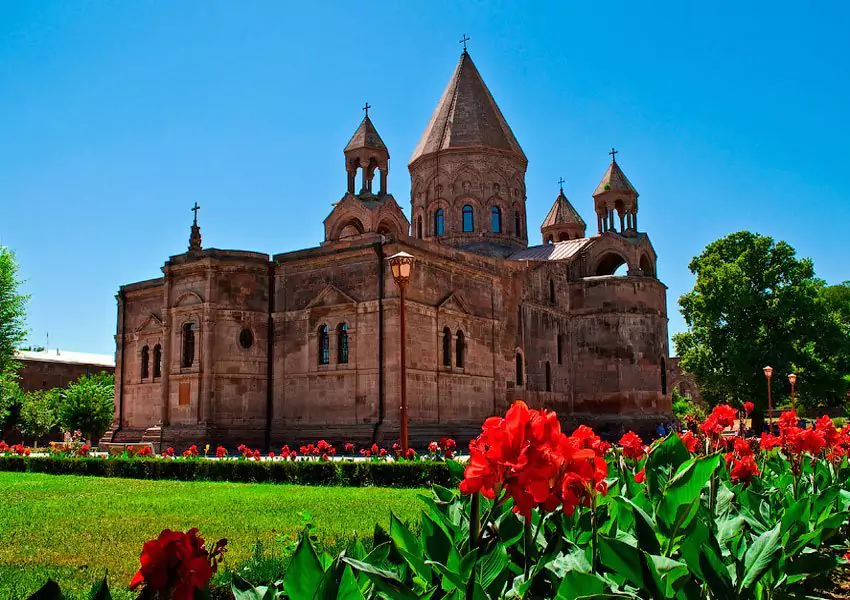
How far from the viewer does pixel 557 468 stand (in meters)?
2.69

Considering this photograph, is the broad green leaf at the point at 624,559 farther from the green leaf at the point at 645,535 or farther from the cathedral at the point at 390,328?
the cathedral at the point at 390,328

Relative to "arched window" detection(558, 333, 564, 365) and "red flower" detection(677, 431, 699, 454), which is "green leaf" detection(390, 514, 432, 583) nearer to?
"red flower" detection(677, 431, 699, 454)

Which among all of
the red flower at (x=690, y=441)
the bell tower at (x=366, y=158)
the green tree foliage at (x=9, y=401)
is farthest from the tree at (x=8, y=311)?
the red flower at (x=690, y=441)

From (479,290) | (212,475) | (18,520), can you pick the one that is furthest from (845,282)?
(18,520)

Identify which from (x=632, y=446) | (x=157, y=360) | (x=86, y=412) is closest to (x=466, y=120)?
(x=157, y=360)

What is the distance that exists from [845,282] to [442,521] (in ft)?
211

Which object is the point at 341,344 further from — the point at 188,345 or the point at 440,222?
the point at 440,222

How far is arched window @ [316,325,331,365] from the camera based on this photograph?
81.5 feet

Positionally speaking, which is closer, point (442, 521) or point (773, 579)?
point (773, 579)

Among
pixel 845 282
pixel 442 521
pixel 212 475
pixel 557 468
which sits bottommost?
pixel 212 475

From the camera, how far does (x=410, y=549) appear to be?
324 centimetres

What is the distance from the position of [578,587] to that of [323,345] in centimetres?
2293

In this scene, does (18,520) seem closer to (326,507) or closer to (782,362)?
(326,507)

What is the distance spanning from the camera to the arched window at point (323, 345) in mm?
24828
